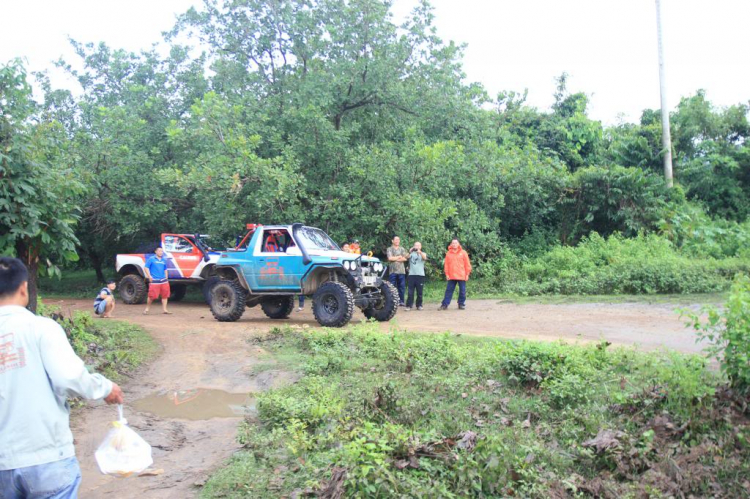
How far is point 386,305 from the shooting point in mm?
12930

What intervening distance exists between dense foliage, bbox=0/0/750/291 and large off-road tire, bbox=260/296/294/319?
277cm

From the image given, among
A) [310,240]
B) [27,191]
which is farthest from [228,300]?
[27,191]

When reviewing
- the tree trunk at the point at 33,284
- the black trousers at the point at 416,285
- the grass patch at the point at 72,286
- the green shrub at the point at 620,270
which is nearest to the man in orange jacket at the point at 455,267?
the black trousers at the point at 416,285

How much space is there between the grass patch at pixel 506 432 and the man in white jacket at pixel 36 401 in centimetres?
176

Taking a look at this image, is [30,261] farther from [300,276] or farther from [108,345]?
[300,276]

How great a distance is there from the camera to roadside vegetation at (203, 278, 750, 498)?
4547 mm

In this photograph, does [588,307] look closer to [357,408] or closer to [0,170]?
[357,408]

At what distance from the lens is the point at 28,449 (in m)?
3.10

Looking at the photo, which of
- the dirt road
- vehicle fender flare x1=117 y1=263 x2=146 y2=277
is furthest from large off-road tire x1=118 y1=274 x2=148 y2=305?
the dirt road

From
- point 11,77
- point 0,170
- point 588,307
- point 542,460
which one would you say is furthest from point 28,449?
point 588,307

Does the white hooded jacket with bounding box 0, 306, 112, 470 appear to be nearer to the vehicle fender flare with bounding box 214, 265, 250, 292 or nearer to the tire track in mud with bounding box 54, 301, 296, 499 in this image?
the tire track in mud with bounding box 54, 301, 296, 499

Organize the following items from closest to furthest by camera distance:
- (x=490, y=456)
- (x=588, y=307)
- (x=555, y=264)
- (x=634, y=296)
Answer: (x=490, y=456) < (x=588, y=307) < (x=634, y=296) < (x=555, y=264)

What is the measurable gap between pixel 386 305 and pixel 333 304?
4.40 feet

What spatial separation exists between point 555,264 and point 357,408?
544 inches
